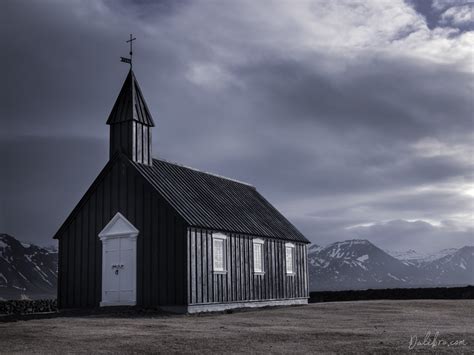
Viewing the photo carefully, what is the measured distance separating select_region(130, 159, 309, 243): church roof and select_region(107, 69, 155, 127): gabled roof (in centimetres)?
227

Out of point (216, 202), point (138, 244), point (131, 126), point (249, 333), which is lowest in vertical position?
point (249, 333)

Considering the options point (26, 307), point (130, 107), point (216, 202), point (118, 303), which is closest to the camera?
point (118, 303)

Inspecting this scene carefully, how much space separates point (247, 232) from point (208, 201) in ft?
8.03

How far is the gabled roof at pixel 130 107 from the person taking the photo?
30.7 meters

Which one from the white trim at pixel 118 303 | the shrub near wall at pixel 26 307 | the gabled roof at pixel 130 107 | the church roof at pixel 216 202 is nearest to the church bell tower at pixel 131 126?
the gabled roof at pixel 130 107

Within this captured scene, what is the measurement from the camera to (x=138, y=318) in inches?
925

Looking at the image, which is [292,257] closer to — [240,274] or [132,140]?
[240,274]

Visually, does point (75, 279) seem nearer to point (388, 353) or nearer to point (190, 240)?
point (190, 240)

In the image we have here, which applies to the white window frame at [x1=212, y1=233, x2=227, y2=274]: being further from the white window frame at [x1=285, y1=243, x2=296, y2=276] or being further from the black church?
the white window frame at [x1=285, y1=243, x2=296, y2=276]

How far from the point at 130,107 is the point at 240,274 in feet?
31.3

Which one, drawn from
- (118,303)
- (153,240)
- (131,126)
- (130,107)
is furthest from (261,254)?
(130,107)

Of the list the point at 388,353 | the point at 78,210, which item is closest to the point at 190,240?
the point at 78,210

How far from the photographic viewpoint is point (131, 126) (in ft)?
99.6

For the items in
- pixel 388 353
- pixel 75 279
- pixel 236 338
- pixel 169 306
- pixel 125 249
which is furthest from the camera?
pixel 75 279
